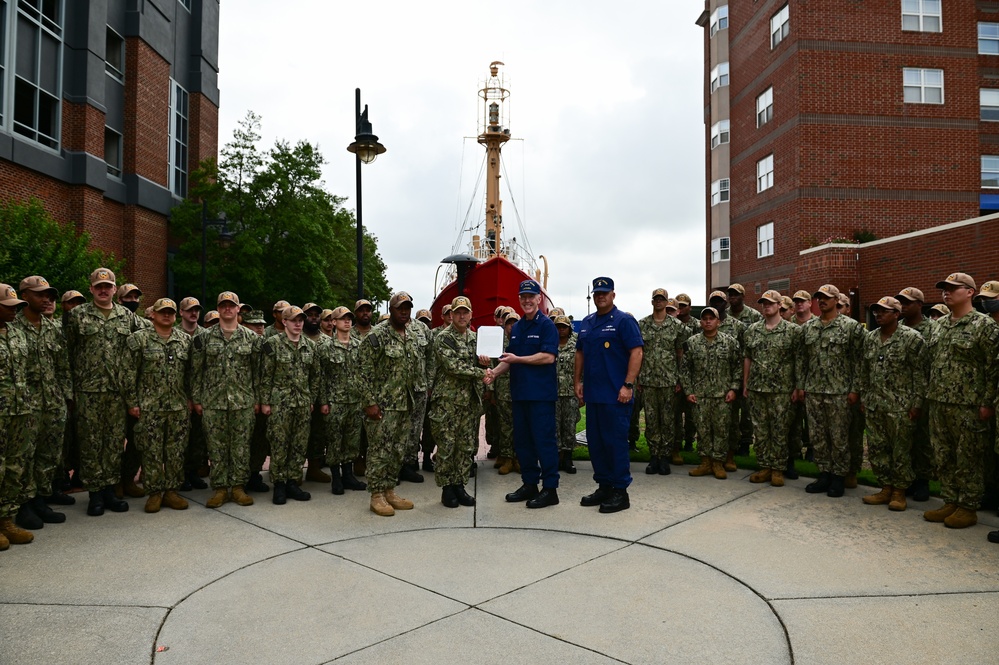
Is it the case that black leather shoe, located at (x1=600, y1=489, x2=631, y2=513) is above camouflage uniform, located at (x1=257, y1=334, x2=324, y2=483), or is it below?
below

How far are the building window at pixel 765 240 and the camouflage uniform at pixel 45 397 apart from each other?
2392 centimetres

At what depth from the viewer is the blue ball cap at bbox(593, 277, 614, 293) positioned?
6604 millimetres

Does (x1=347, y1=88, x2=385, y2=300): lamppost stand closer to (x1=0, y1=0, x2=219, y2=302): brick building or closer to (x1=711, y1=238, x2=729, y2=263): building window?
(x1=0, y1=0, x2=219, y2=302): brick building

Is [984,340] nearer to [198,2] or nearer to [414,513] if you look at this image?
[414,513]

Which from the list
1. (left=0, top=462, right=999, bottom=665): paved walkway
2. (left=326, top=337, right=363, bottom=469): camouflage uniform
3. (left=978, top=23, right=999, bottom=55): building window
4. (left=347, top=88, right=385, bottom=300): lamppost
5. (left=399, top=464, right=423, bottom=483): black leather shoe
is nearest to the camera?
(left=0, top=462, right=999, bottom=665): paved walkway

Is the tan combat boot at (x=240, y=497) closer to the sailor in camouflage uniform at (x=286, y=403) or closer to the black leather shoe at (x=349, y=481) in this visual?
the sailor in camouflage uniform at (x=286, y=403)

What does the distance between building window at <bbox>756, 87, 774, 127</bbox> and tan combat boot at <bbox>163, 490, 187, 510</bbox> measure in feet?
81.5

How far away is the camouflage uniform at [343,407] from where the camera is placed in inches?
289

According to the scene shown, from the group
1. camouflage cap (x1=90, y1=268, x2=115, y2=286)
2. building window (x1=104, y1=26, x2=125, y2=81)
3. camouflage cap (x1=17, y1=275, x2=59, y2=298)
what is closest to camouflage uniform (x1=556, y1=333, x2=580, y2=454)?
camouflage cap (x1=90, y1=268, x2=115, y2=286)

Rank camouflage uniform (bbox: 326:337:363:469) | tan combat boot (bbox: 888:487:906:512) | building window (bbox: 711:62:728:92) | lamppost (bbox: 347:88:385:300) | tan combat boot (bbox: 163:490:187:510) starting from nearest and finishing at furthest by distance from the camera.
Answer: tan combat boot (bbox: 888:487:906:512), tan combat boot (bbox: 163:490:187:510), camouflage uniform (bbox: 326:337:363:469), lamppost (bbox: 347:88:385:300), building window (bbox: 711:62:728:92)

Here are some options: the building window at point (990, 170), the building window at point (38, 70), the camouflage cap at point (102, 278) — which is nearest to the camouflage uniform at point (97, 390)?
the camouflage cap at point (102, 278)

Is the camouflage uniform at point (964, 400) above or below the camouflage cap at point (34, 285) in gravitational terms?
below

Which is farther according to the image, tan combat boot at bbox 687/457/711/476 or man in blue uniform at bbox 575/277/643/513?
tan combat boot at bbox 687/457/711/476

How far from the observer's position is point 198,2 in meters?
27.9
